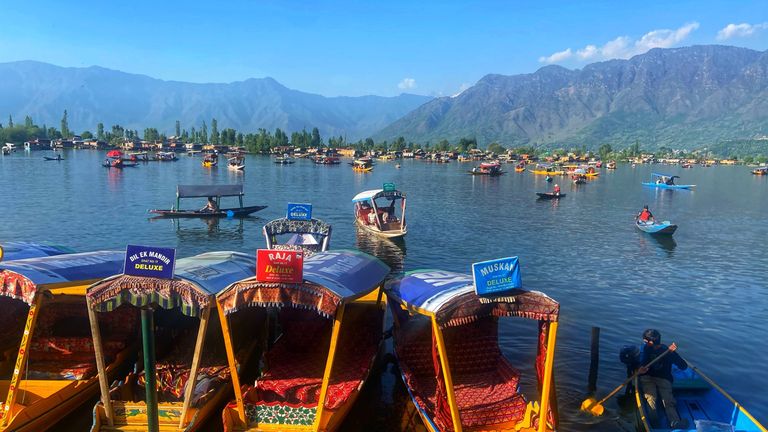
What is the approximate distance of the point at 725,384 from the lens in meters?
18.2

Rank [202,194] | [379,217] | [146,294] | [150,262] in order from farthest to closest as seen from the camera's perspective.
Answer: [202,194] < [379,217] < [150,262] < [146,294]

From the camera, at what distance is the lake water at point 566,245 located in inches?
770

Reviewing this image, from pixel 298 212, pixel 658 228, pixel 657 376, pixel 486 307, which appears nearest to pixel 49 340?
pixel 486 307

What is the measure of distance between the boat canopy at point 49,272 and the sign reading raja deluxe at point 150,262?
307 cm

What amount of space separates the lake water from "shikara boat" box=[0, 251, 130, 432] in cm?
124

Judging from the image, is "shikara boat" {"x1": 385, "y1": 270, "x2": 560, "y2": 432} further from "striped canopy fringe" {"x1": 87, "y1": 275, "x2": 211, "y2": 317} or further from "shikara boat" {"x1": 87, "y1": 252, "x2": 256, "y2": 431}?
"striped canopy fringe" {"x1": 87, "y1": 275, "x2": 211, "y2": 317}

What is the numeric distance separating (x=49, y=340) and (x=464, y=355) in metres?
12.8

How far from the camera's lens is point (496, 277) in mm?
11914

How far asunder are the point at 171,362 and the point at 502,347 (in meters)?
12.4

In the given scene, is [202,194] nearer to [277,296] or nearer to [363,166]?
[277,296]

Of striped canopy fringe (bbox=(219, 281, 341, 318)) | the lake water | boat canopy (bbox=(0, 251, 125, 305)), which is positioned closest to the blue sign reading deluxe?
the lake water

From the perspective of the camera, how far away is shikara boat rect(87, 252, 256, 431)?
11641 millimetres

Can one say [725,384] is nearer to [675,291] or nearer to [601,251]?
[675,291]

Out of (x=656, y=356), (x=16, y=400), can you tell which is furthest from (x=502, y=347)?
(x=16, y=400)
